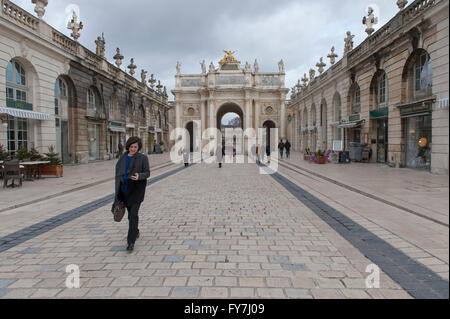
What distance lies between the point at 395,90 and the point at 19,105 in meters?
18.3

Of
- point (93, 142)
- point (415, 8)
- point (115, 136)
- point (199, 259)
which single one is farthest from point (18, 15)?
point (415, 8)

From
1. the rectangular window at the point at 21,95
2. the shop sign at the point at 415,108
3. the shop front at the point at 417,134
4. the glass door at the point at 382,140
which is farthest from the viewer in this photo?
the glass door at the point at 382,140

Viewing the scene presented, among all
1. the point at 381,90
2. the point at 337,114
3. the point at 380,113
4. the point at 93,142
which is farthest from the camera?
the point at 337,114

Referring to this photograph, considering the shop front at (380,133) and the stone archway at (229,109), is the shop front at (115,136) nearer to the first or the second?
the shop front at (380,133)

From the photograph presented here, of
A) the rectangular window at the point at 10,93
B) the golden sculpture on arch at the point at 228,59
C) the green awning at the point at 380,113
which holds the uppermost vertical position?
the golden sculpture on arch at the point at 228,59

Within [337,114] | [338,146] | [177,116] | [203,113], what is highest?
[203,113]

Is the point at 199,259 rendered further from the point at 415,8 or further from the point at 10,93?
the point at 415,8

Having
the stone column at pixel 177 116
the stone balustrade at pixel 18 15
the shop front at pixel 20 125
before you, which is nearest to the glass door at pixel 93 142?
the shop front at pixel 20 125

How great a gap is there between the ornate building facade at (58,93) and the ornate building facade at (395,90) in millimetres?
16600

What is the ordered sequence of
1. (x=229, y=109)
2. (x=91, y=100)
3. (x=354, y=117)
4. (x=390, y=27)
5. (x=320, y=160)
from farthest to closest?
(x=229, y=109) < (x=91, y=100) < (x=354, y=117) < (x=320, y=160) < (x=390, y=27)

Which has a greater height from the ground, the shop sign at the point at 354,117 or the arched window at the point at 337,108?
the arched window at the point at 337,108

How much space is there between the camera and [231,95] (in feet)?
152

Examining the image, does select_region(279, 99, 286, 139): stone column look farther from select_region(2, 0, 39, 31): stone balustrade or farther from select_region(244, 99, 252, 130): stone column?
select_region(2, 0, 39, 31): stone balustrade

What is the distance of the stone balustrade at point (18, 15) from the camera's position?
13.1 metres
